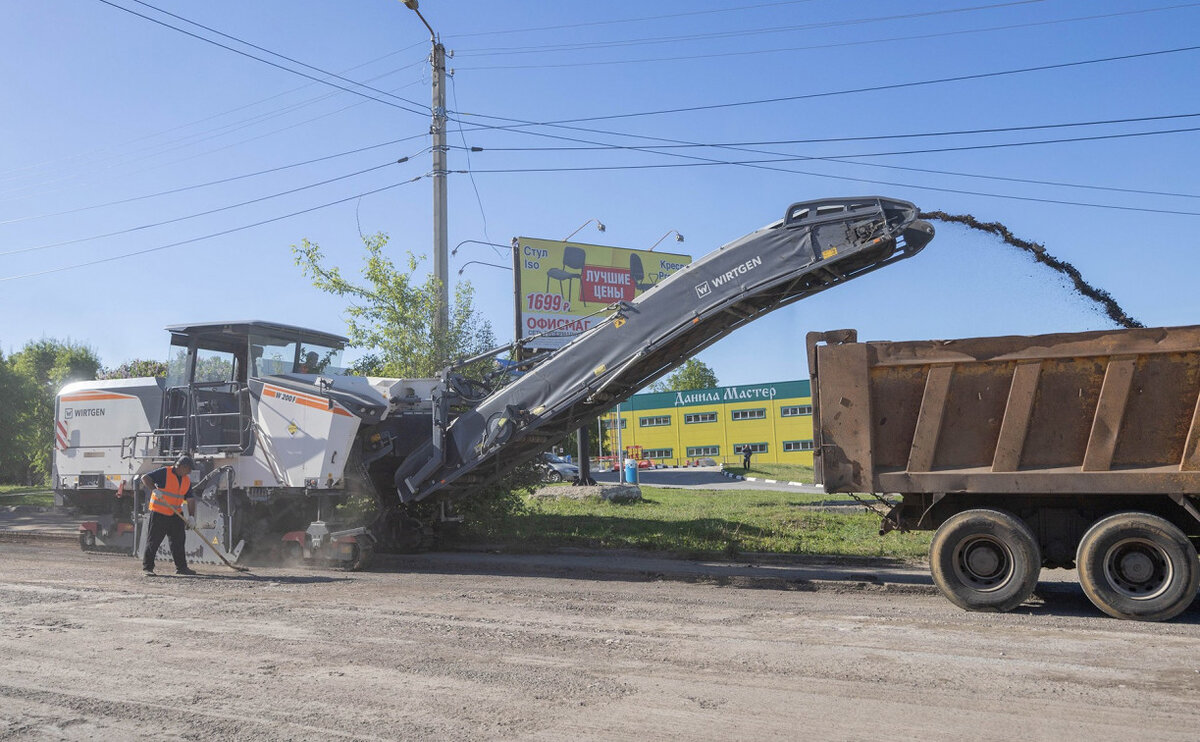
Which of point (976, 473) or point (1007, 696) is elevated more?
point (976, 473)

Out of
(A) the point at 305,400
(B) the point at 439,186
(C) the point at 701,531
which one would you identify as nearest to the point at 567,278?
(B) the point at 439,186

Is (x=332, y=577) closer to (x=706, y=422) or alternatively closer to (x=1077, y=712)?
(x=1077, y=712)

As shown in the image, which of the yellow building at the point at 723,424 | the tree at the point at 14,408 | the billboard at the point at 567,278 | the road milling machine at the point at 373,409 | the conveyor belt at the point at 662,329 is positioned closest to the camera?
the conveyor belt at the point at 662,329

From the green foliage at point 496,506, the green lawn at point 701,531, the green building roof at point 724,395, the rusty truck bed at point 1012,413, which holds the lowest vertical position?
the green lawn at point 701,531

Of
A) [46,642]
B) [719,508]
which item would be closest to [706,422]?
[719,508]

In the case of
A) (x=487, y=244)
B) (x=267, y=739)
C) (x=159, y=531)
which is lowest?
(x=267, y=739)

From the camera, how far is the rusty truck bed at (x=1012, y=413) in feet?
25.5

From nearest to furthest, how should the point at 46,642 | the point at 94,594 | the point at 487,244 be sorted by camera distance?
the point at 46,642 < the point at 94,594 < the point at 487,244

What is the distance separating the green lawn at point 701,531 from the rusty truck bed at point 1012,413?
12.3ft

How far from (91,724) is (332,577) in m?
6.09

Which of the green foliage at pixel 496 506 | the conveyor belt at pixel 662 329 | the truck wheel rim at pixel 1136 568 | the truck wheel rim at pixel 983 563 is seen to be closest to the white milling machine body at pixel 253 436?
the conveyor belt at pixel 662 329

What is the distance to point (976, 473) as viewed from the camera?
8391 mm

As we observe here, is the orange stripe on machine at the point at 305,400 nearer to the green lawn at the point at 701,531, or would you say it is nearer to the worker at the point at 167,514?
the worker at the point at 167,514

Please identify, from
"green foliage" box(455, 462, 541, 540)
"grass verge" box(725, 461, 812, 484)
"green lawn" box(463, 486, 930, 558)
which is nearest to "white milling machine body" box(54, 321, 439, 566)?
"green foliage" box(455, 462, 541, 540)
